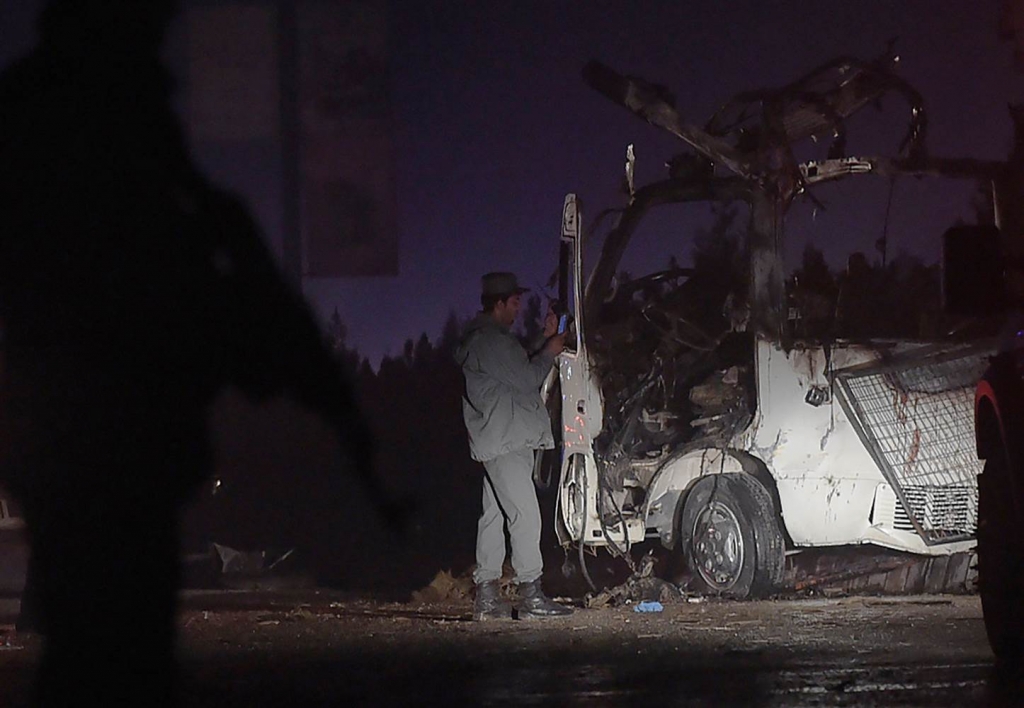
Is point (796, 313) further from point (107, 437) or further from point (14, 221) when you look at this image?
point (14, 221)

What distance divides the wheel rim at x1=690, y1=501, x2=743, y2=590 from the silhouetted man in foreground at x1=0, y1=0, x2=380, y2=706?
3.38m

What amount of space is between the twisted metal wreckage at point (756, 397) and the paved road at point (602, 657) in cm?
49

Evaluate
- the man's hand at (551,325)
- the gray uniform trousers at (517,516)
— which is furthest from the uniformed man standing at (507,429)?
the man's hand at (551,325)

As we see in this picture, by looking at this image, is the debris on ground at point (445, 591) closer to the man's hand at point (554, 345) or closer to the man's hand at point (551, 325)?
the man's hand at point (551, 325)

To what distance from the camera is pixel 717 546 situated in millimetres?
8648

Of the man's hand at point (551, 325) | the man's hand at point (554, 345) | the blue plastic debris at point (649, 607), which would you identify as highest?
the man's hand at point (551, 325)

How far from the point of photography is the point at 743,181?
893 centimetres

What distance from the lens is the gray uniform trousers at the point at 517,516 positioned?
796 centimetres

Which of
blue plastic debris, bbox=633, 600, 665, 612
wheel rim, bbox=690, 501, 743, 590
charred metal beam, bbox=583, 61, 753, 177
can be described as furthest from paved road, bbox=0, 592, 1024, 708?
charred metal beam, bbox=583, 61, 753, 177

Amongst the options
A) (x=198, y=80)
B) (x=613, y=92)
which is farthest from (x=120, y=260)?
(x=613, y=92)

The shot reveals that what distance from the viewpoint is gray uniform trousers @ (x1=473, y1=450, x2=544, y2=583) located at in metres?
7.96

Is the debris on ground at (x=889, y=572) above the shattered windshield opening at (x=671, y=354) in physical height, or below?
below

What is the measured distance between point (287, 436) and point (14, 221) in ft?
28.1

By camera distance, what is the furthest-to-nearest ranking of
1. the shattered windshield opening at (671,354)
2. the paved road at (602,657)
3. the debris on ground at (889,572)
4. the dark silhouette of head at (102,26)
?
1. the shattered windshield opening at (671,354)
2. the debris on ground at (889,572)
3. the paved road at (602,657)
4. the dark silhouette of head at (102,26)
